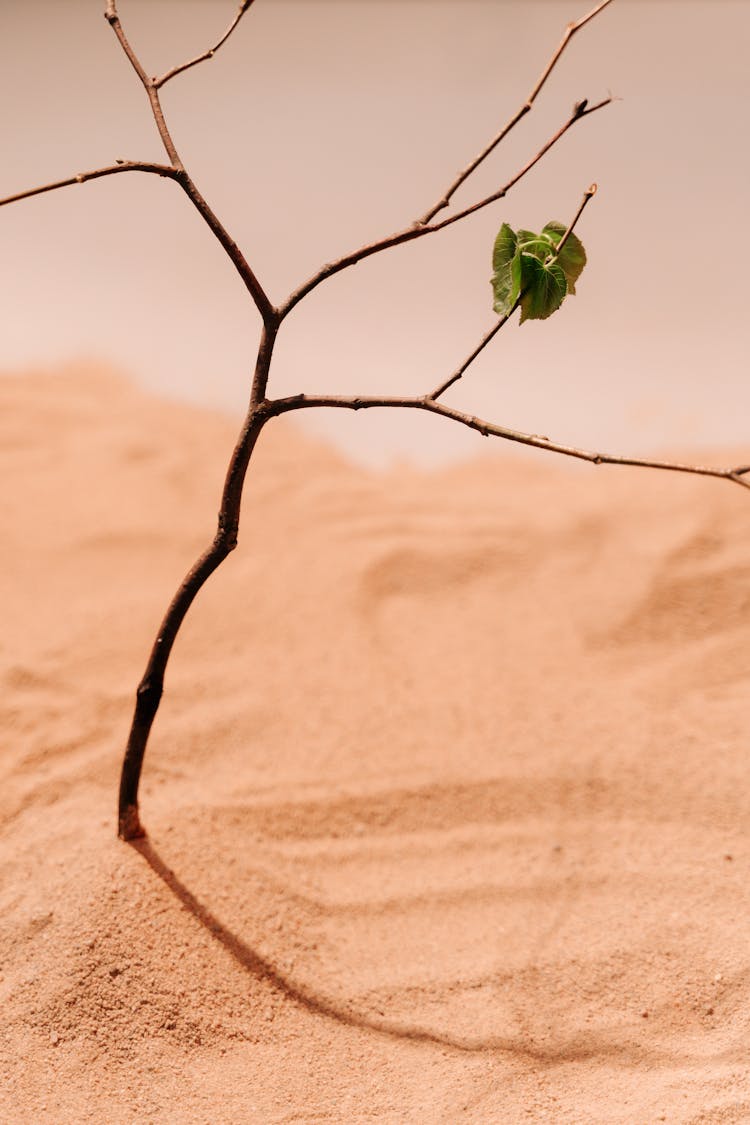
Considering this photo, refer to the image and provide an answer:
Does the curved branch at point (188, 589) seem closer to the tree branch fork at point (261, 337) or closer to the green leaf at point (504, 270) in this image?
the tree branch fork at point (261, 337)

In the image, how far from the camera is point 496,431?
33.9 inches

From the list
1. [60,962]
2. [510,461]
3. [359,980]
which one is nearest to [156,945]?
[60,962]

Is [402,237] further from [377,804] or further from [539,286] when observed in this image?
[377,804]

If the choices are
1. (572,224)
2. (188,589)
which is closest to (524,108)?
(572,224)

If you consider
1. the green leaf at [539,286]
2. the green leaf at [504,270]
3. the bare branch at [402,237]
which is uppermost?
the bare branch at [402,237]

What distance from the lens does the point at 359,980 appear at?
1.09 m

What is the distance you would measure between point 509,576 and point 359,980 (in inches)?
40.2

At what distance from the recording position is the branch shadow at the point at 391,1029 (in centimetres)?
99

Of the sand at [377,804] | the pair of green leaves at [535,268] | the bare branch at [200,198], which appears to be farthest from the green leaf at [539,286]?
the sand at [377,804]

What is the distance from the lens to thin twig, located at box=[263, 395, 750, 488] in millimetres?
785

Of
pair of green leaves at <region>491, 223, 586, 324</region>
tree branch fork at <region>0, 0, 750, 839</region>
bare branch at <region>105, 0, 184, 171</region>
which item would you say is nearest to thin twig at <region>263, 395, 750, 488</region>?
tree branch fork at <region>0, 0, 750, 839</region>

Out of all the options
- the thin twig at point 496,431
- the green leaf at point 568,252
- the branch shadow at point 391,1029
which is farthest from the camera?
the branch shadow at point 391,1029

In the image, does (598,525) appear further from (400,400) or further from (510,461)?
(400,400)

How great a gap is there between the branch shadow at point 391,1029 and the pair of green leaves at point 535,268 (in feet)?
2.39
